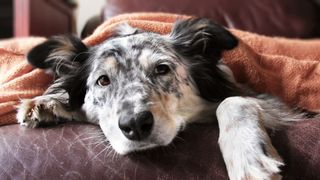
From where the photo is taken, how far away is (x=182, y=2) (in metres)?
2.73

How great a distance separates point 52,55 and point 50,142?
1.56 ft

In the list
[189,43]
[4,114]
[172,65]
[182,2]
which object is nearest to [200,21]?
[189,43]

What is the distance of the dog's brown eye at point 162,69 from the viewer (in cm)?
139

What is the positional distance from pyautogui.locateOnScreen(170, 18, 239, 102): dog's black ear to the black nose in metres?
0.45

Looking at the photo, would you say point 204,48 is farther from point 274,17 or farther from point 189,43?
point 274,17

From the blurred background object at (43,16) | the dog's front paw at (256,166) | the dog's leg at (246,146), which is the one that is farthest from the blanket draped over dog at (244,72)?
the blurred background object at (43,16)

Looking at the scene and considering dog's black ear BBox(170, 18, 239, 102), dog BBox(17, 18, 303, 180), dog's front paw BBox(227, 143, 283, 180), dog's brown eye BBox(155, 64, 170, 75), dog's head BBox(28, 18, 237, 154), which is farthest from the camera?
dog's black ear BBox(170, 18, 239, 102)

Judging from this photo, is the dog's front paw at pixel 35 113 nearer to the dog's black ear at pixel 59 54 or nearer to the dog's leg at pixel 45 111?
the dog's leg at pixel 45 111

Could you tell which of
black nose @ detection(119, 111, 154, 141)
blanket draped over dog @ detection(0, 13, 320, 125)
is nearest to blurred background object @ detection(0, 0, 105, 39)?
blanket draped over dog @ detection(0, 13, 320, 125)

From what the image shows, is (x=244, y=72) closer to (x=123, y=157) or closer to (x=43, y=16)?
(x=123, y=157)

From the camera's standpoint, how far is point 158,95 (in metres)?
1.25

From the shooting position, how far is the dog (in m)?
1.04

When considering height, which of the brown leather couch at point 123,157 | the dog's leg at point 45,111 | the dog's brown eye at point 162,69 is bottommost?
the dog's leg at point 45,111

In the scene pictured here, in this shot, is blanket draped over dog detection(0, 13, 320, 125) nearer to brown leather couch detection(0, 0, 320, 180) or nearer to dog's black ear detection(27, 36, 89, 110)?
dog's black ear detection(27, 36, 89, 110)
